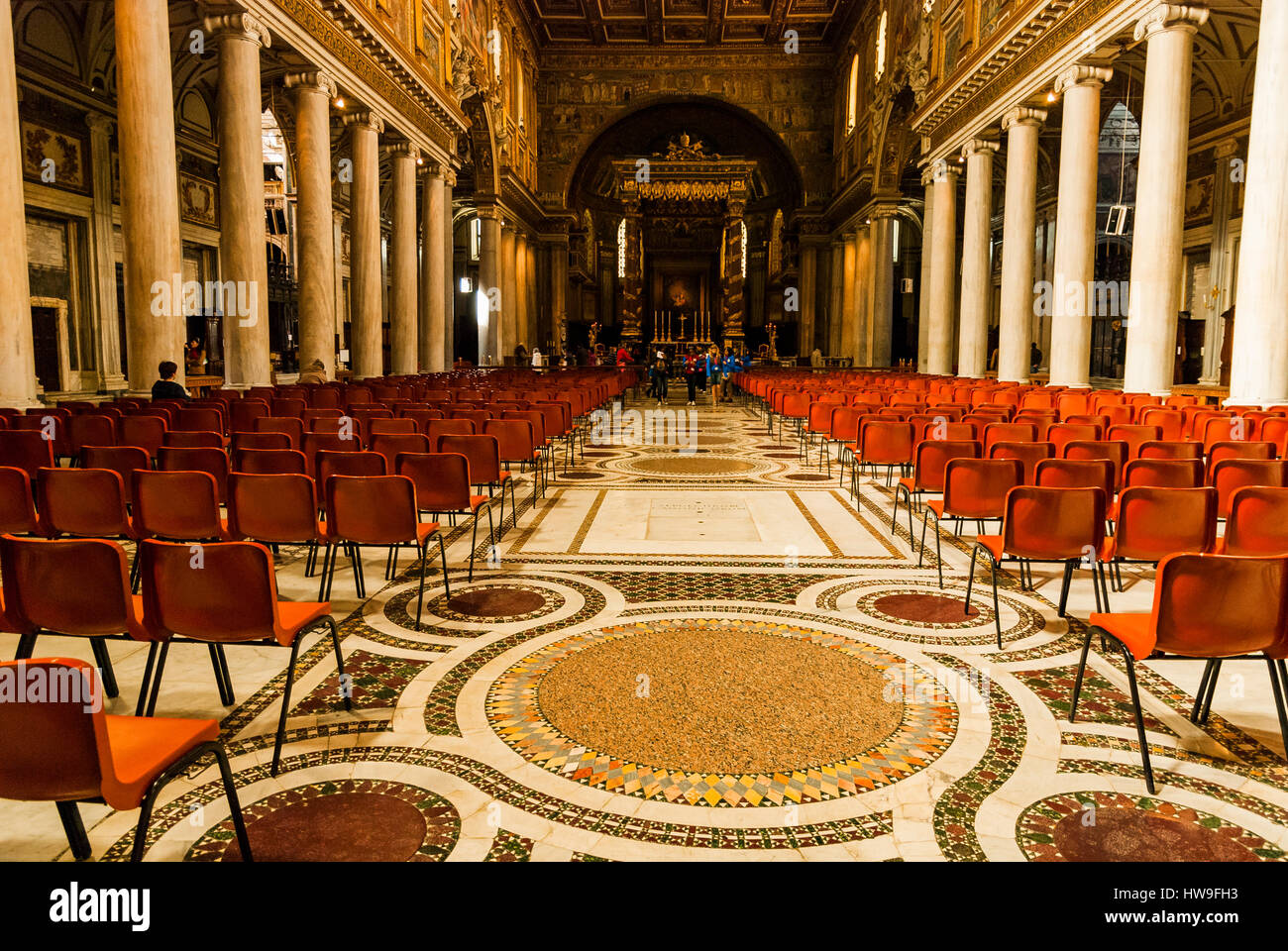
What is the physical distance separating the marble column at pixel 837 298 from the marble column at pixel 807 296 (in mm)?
1387

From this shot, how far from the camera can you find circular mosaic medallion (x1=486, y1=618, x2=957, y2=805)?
3.44 metres

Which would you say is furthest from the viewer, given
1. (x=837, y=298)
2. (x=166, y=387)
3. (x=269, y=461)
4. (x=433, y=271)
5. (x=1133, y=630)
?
(x=837, y=298)

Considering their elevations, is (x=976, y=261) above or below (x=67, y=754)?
above

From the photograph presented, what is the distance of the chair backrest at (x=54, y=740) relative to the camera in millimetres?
2039

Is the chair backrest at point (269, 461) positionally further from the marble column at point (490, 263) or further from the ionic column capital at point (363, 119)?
the marble column at point (490, 263)

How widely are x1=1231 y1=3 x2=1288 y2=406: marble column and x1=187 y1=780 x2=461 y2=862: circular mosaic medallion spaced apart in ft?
42.3

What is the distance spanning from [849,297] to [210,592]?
37282mm

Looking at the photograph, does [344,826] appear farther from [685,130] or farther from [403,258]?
[685,130]

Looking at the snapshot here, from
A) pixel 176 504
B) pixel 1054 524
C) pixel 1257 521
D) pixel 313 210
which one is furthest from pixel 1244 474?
pixel 313 210

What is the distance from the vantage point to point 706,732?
152 inches

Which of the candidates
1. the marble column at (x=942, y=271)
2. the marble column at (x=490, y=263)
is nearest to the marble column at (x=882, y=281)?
the marble column at (x=942, y=271)

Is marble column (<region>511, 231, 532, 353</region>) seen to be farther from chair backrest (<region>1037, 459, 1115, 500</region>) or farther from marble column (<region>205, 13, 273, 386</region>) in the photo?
chair backrest (<region>1037, 459, 1115, 500</region>)

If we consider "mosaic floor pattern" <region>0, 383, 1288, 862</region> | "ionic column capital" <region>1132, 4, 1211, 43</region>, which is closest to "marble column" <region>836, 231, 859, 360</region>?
"ionic column capital" <region>1132, 4, 1211, 43</region>

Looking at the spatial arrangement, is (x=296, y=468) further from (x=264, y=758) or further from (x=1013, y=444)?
(x=1013, y=444)
